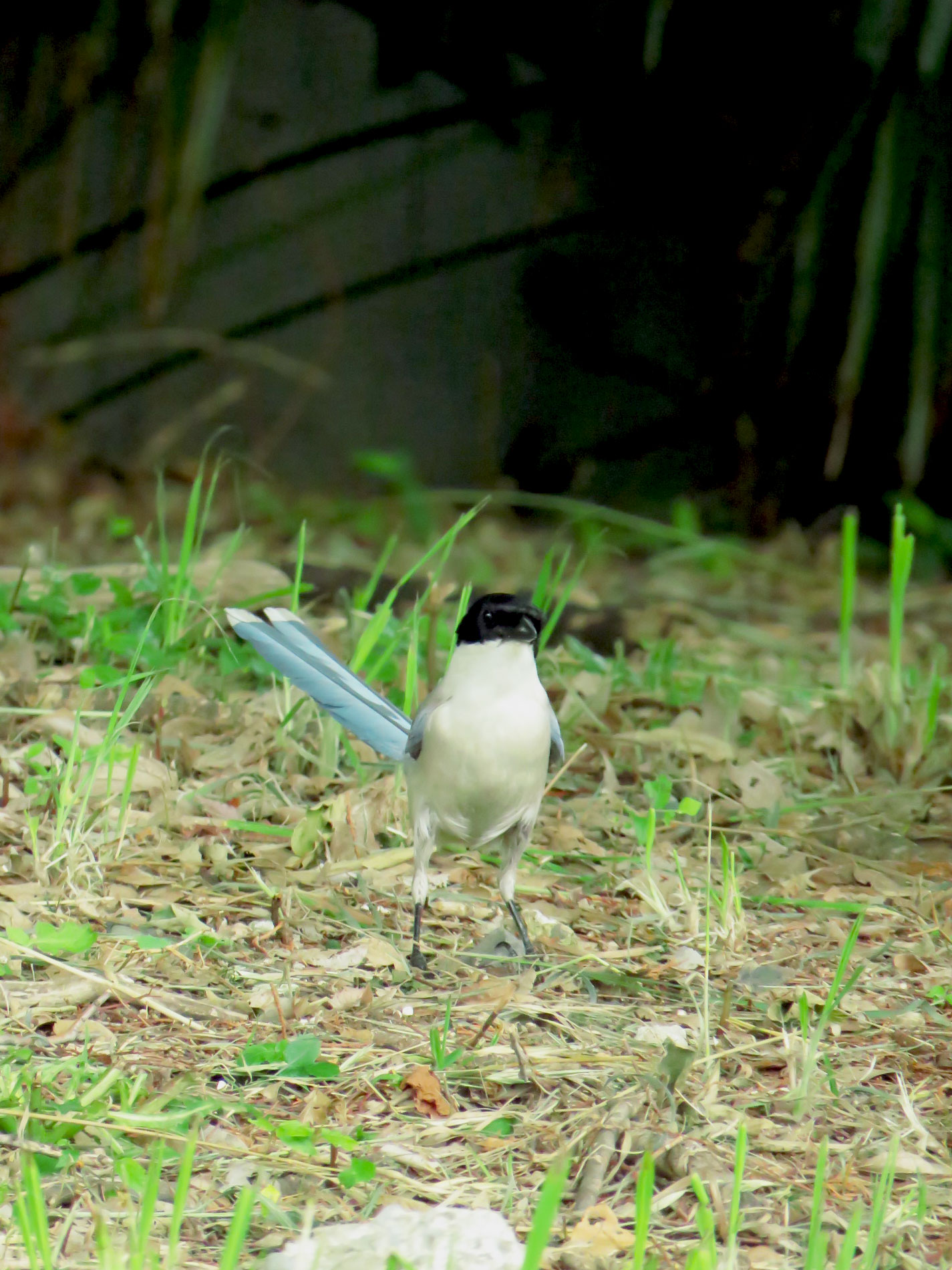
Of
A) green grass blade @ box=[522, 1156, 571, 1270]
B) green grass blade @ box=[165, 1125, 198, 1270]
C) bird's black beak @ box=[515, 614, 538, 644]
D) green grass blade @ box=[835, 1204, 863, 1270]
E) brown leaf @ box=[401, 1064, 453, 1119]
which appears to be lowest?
brown leaf @ box=[401, 1064, 453, 1119]

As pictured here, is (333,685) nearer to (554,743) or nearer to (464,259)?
(554,743)

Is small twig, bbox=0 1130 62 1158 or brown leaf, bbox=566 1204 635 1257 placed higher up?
brown leaf, bbox=566 1204 635 1257

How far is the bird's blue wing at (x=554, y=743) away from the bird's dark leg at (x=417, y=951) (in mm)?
279

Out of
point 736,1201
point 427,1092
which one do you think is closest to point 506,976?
point 427,1092

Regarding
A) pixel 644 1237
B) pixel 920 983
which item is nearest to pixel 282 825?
pixel 920 983

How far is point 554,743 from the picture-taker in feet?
6.48

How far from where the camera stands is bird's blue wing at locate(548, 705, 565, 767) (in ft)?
6.25

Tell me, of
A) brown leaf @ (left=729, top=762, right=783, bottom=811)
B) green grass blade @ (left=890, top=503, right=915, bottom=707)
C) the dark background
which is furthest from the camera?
the dark background

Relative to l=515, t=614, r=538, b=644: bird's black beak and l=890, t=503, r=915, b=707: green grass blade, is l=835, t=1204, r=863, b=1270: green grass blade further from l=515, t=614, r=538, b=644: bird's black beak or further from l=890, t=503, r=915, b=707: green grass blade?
l=890, t=503, r=915, b=707: green grass blade

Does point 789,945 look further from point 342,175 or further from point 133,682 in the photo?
point 342,175

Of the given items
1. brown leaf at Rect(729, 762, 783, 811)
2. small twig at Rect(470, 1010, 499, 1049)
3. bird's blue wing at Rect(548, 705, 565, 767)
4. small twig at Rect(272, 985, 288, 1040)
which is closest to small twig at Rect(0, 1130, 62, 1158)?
small twig at Rect(272, 985, 288, 1040)

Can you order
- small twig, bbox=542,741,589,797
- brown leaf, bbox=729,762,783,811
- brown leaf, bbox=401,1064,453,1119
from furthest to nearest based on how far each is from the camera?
brown leaf, bbox=729,762,783,811
small twig, bbox=542,741,589,797
brown leaf, bbox=401,1064,453,1119

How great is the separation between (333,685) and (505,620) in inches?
13.0

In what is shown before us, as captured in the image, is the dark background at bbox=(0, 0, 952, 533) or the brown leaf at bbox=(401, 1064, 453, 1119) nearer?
the brown leaf at bbox=(401, 1064, 453, 1119)
